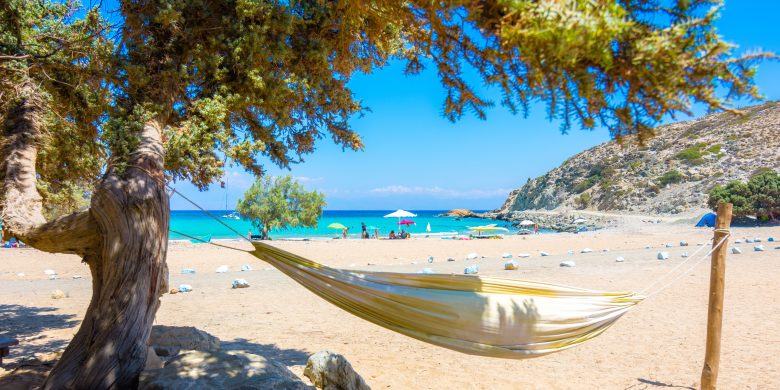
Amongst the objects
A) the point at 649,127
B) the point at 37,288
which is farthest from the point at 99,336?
the point at 37,288

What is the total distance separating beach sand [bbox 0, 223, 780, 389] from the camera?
3.85m

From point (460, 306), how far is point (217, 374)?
1.37 m

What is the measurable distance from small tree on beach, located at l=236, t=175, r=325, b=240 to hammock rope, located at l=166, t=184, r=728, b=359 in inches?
970

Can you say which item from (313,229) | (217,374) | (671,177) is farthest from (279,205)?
(671,177)

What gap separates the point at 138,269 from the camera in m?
2.48

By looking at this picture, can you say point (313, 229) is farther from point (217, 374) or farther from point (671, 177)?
point (217, 374)

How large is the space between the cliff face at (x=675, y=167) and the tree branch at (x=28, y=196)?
29.2m

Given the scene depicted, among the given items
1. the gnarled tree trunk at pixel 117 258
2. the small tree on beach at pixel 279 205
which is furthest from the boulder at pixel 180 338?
the small tree on beach at pixel 279 205

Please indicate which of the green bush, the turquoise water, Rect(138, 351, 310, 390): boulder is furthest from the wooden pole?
the green bush

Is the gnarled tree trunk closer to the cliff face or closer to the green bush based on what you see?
the cliff face

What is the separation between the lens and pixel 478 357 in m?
4.32

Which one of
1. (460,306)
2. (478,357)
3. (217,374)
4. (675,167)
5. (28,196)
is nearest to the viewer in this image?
(217,374)

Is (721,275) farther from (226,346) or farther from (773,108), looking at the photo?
(773,108)

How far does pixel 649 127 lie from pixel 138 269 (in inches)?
101
